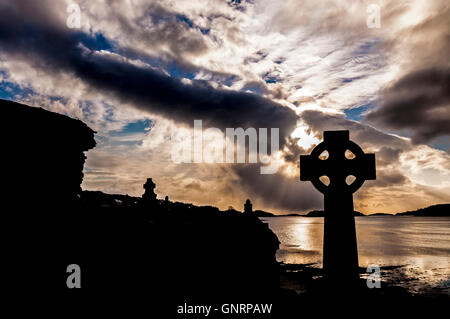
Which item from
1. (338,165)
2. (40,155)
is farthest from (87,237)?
(338,165)

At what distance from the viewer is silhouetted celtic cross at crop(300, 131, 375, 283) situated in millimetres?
4832

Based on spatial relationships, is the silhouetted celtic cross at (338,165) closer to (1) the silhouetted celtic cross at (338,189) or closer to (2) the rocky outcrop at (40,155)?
(1) the silhouetted celtic cross at (338,189)

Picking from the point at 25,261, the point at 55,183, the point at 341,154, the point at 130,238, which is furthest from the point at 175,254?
the point at 341,154

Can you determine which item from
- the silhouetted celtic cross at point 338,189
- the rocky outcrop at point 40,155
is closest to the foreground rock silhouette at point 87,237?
the rocky outcrop at point 40,155

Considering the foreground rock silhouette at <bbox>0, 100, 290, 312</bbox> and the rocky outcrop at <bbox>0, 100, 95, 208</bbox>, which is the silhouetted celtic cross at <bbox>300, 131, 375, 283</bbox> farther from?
the rocky outcrop at <bbox>0, 100, 95, 208</bbox>

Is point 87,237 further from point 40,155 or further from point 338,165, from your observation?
point 338,165

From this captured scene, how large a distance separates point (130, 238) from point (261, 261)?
9.48m

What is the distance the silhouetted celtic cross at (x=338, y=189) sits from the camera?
15.9 ft

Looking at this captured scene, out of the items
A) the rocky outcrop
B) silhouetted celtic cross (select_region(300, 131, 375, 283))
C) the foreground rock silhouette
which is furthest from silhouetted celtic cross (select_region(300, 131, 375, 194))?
the rocky outcrop

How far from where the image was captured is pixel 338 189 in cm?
502

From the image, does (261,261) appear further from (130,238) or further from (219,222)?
(130,238)

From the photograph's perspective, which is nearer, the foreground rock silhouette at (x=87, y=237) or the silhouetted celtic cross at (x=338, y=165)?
the silhouetted celtic cross at (x=338, y=165)

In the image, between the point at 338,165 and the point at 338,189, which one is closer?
the point at 338,189
